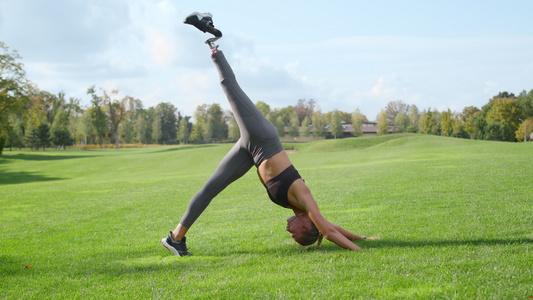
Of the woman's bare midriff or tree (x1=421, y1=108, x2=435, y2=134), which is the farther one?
tree (x1=421, y1=108, x2=435, y2=134)

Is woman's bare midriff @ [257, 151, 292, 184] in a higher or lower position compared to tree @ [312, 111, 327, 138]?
lower

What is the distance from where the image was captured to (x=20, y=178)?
29.9m

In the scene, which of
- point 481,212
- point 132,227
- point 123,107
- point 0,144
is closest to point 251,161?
point 132,227

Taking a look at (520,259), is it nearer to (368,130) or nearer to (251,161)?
(251,161)

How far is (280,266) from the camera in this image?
4750 mm

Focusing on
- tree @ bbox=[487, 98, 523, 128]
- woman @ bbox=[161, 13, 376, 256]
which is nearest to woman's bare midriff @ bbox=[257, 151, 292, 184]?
woman @ bbox=[161, 13, 376, 256]

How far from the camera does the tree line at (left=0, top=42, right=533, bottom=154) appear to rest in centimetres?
4100

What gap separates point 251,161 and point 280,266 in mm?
1635

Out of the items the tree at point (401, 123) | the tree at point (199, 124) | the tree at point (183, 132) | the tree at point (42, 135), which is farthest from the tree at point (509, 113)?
the tree at point (42, 135)

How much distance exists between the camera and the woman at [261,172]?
5.31 meters

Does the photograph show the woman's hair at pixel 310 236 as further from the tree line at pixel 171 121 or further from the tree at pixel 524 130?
the tree at pixel 524 130

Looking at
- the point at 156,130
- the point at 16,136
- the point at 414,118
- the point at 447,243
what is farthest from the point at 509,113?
the point at 16,136

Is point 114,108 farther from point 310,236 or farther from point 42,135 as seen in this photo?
point 310,236

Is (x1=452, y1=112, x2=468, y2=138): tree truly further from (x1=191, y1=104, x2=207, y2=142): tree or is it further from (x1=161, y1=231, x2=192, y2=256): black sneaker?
(x1=161, y1=231, x2=192, y2=256): black sneaker
